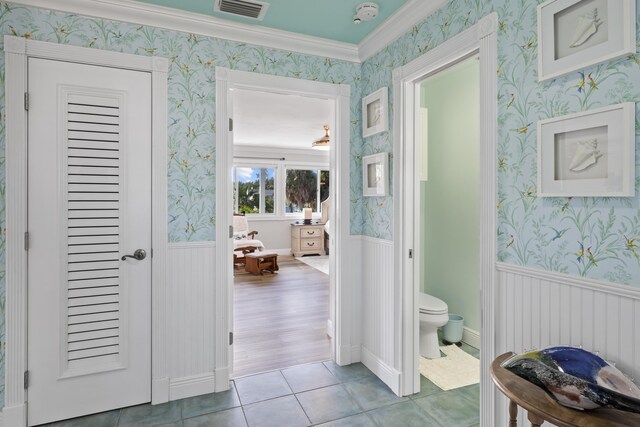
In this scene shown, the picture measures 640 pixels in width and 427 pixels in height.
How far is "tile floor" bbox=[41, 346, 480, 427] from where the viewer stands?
2141mm

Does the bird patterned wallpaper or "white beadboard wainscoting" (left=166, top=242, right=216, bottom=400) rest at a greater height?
the bird patterned wallpaper

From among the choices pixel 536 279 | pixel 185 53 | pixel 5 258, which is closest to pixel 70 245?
pixel 5 258

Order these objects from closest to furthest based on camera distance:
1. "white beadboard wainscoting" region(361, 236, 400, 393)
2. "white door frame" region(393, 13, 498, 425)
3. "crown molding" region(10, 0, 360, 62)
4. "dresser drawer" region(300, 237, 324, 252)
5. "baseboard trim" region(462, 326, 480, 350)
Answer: "white door frame" region(393, 13, 498, 425) → "crown molding" region(10, 0, 360, 62) → "white beadboard wainscoting" region(361, 236, 400, 393) → "baseboard trim" region(462, 326, 480, 350) → "dresser drawer" region(300, 237, 324, 252)

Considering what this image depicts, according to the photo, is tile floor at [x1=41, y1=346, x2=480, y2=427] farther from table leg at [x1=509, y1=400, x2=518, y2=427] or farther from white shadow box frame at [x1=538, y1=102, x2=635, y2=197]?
white shadow box frame at [x1=538, y1=102, x2=635, y2=197]

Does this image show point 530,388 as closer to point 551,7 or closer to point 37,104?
point 551,7

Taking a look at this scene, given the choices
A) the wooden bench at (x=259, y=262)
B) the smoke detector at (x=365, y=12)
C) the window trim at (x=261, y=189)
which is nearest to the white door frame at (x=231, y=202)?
the smoke detector at (x=365, y=12)

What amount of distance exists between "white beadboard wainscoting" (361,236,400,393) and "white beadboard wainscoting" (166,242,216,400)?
3.79ft

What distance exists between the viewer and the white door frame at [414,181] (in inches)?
69.6

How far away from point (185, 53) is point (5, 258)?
5.30 feet

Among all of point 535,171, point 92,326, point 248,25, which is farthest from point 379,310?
point 248,25

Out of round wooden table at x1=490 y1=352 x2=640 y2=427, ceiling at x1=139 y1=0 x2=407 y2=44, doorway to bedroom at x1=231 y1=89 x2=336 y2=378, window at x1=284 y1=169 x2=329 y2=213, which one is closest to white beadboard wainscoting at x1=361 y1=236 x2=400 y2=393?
doorway to bedroom at x1=231 y1=89 x2=336 y2=378

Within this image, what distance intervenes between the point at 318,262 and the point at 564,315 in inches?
241

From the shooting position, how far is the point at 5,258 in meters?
2.06

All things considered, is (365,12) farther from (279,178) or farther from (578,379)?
(279,178)
